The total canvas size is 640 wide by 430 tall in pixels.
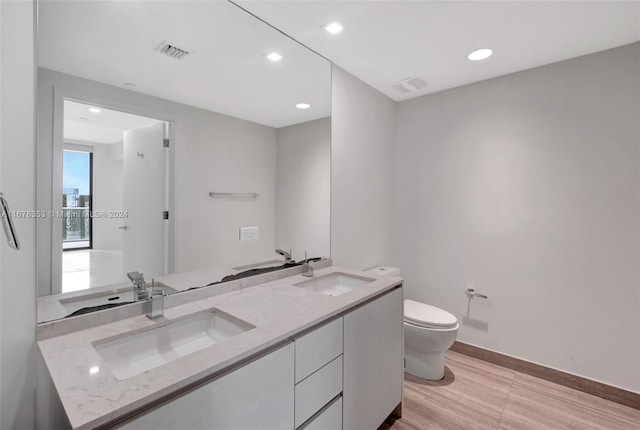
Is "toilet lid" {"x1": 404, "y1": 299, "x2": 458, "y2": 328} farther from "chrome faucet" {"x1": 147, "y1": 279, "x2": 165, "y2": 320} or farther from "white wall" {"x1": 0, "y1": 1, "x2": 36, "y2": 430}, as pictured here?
"white wall" {"x1": 0, "y1": 1, "x2": 36, "y2": 430}

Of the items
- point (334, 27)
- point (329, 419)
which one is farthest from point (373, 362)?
point (334, 27)

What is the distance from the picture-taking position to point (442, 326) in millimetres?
2059

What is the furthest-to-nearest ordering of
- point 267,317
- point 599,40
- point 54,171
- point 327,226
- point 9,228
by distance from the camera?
point 327,226
point 599,40
point 267,317
point 54,171
point 9,228

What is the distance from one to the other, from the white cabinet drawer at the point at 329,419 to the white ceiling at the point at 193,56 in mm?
1530

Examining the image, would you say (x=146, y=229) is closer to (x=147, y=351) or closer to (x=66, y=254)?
(x=66, y=254)

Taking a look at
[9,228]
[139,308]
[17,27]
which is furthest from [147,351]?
[17,27]

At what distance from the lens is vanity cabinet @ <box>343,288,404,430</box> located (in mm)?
1383

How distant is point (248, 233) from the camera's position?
1732mm

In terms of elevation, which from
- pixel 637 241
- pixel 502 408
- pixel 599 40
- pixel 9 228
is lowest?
pixel 502 408

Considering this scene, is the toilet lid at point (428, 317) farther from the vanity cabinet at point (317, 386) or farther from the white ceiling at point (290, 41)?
the white ceiling at point (290, 41)

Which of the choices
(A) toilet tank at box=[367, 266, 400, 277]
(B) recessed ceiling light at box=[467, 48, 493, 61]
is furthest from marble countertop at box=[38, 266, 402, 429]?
(B) recessed ceiling light at box=[467, 48, 493, 61]

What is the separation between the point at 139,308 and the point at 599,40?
3.02 meters

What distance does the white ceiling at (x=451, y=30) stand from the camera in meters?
1.57

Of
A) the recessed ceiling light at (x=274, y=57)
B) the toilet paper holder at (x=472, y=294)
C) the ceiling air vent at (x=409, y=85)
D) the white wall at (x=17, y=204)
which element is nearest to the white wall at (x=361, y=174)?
the ceiling air vent at (x=409, y=85)
